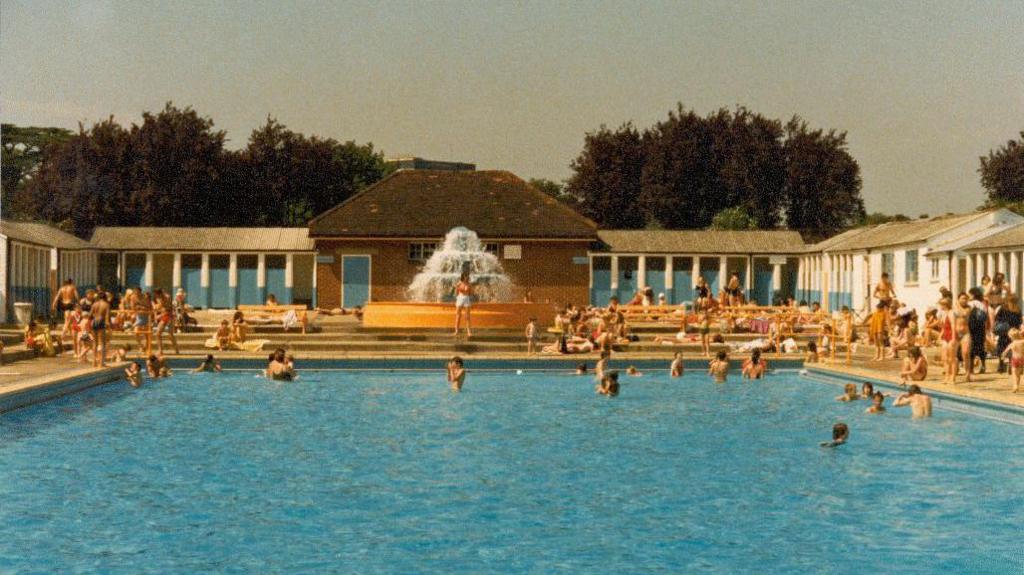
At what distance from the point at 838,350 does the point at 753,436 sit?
14.9 m

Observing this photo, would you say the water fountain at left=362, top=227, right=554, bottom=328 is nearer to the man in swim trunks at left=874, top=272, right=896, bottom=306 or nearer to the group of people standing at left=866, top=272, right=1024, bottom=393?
the man in swim trunks at left=874, top=272, right=896, bottom=306

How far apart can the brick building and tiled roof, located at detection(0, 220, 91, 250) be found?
8814 millimetres

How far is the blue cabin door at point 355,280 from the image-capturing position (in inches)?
1869

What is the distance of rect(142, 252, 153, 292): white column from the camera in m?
51.3

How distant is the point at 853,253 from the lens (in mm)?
48094

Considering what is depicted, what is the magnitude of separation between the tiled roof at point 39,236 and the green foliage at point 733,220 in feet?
104

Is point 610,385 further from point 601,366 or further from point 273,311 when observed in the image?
point 273,311

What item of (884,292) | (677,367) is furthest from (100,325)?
(884,292)

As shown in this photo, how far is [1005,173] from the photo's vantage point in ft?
277

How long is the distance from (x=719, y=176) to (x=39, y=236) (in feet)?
133

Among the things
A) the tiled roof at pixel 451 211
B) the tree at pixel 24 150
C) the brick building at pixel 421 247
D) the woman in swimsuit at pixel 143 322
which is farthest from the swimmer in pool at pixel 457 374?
the tree at pixel 24 150

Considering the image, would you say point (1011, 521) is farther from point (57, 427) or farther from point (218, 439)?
point (57, 427)

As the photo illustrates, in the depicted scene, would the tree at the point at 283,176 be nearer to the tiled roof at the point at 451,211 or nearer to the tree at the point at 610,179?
the tree at the point at 610,179

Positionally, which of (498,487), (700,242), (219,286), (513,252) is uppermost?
(700,242)
